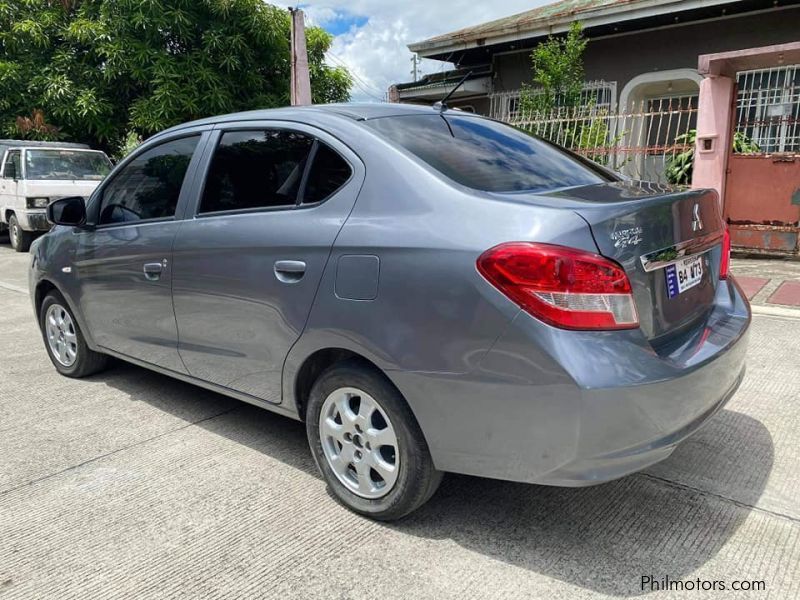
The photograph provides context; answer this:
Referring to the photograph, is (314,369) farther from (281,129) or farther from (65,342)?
(65,342)

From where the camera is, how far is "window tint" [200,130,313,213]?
9.54ft

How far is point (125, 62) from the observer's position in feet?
45.6

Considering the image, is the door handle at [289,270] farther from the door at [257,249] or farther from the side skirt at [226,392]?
the side skirt at [226,392]

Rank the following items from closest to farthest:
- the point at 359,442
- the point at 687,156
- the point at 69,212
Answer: the point at 359,442 < the point at 69,212 < the point at 687,156

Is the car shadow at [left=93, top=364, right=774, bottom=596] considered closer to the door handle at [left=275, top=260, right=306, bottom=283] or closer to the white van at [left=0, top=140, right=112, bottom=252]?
the door handle at [left=275, top=260, right=306, bottom=283]

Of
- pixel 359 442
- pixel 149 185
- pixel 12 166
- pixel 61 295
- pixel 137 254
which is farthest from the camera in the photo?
pixel 12 166

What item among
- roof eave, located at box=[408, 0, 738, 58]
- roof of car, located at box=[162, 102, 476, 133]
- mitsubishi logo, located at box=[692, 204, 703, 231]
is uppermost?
roof eave, located at box=[408, 0, 738, 58]

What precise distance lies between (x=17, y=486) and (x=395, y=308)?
203 centimetres

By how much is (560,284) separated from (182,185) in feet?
7.09

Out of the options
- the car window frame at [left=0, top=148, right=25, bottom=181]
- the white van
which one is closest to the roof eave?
the white van

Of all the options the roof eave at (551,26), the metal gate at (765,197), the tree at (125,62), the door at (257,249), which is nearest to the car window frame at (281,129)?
the door at (257,249)

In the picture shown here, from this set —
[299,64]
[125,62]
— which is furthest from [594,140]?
[125,62]

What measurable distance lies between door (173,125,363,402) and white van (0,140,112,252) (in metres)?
9.29

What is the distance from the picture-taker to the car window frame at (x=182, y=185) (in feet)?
11.0
